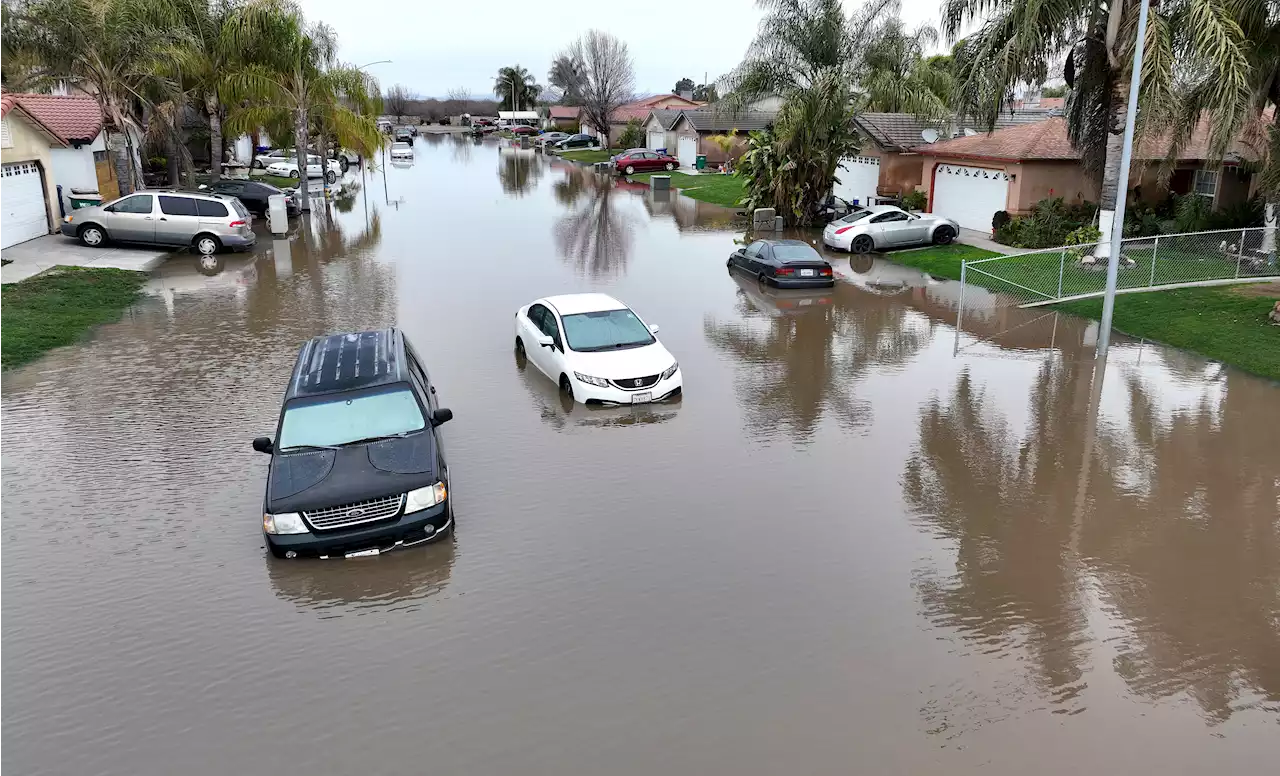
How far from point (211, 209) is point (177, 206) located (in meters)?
0.93

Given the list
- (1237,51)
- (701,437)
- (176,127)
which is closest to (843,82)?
(1237,51)

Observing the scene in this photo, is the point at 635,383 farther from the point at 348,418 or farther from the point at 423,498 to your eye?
the point at 423,498

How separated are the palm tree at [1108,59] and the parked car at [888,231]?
216 inches

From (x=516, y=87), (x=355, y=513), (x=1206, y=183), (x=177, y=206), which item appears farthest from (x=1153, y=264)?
(x=516, y=87)

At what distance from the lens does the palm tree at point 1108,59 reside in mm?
19656

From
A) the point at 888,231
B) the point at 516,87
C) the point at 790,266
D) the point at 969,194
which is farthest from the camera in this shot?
the point at 516,87

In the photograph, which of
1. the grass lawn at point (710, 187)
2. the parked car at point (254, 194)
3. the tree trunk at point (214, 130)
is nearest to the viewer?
the parked car at point (254, 194)

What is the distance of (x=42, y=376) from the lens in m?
15.7

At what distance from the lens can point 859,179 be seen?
40312mm

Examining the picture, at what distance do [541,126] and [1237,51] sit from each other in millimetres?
119501

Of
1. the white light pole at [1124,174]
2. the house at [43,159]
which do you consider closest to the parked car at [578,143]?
the house at [43,159]

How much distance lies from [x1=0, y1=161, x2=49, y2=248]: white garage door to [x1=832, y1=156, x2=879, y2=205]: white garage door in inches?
1092

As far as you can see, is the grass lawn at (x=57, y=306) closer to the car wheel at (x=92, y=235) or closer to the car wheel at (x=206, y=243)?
the car wheel at (x=206, y=243)

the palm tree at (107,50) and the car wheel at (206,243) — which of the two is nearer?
the palm tree at (107,50)
